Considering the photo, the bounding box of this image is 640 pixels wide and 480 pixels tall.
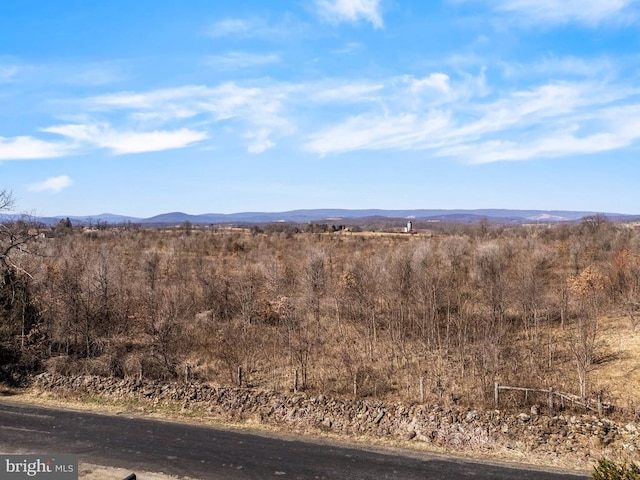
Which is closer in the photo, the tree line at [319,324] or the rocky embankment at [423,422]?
the rocky embankment at [423,422]

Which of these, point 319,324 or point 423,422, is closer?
point 423,422

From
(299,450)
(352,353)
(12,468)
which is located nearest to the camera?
(12,468)

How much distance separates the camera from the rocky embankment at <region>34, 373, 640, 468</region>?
1391 centimetres

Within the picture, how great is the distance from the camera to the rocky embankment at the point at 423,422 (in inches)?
547

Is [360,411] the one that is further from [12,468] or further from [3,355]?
[3,355]

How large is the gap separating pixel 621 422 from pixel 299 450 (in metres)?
9.91

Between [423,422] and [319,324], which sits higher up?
[319,324]

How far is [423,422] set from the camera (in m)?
15.5

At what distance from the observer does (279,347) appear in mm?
26297

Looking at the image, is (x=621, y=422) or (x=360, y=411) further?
(x=360, y=411)

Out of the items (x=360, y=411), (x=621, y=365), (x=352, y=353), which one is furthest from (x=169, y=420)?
(x=621, y=365)

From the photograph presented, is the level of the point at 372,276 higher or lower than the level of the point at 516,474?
higher

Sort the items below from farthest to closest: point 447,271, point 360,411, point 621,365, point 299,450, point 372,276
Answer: point 447,271, point 372,276, point 621,365, point 360,411, point 299,450

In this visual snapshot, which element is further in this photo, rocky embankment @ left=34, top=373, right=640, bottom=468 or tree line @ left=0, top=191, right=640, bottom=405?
tree line @ left=0, top=191, right=640, bottom=405
